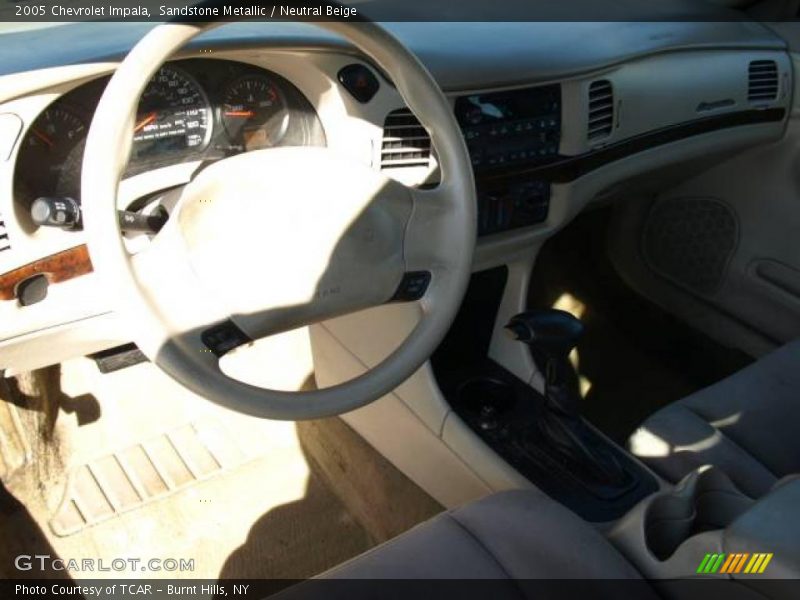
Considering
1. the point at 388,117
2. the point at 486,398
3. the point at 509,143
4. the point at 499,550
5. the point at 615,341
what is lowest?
the point at 615,341

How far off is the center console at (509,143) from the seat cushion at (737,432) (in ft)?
1.87

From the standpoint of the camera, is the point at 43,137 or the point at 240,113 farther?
the point at 240,113

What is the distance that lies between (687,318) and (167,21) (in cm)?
211

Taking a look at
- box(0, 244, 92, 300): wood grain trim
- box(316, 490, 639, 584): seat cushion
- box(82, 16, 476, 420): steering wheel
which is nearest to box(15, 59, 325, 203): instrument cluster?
box(0, 244, 92, 300): wood grain trim

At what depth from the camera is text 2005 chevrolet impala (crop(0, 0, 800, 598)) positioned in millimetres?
1150

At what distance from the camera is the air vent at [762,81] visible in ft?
7.36

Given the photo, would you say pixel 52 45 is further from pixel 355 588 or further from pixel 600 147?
pixel 600 147

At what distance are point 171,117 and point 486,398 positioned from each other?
994 mm

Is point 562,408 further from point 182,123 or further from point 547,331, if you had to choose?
point 182,123

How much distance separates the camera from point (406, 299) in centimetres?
135

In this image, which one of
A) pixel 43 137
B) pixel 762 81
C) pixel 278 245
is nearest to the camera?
pixel 278 245

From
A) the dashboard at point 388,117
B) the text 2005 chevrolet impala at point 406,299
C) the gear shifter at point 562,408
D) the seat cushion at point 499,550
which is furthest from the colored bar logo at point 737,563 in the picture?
the dashboard at point 388,117

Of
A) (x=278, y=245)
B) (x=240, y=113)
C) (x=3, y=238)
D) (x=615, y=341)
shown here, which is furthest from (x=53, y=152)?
(x=615, y=341)

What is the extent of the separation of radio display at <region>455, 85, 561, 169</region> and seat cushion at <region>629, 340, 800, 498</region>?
65cm
